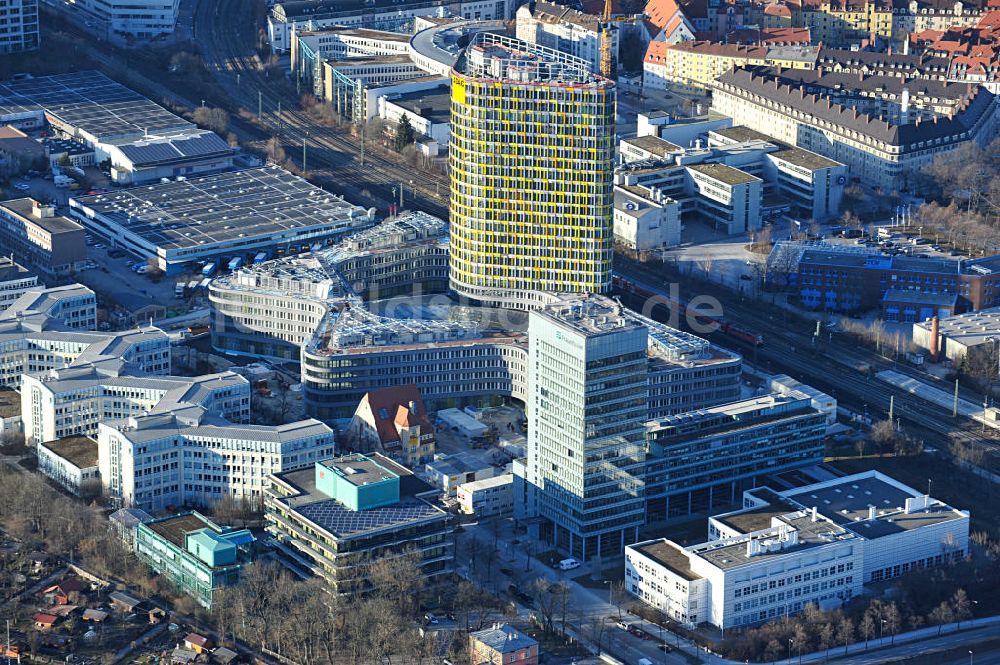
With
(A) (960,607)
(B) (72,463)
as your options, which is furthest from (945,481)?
(B) (72,463)

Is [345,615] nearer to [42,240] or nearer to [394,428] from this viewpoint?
[394,428]

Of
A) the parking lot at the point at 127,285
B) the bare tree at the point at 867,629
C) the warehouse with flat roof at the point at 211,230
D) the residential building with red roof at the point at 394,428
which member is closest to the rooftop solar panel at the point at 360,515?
the residential building with red roof at the point at 394,428

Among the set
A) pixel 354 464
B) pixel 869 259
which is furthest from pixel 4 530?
pixel 869 259

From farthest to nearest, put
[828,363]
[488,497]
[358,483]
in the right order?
[828,363] < [488,497] < [358,483]

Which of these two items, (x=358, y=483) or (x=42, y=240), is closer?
(x=358, y=483)

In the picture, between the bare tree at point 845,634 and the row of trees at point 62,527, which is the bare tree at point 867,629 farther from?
the row of trees at point 62,527

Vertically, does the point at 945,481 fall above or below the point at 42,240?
below

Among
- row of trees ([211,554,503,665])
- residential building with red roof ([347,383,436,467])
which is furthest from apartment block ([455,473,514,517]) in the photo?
row of trees ([211,554,503,665])
